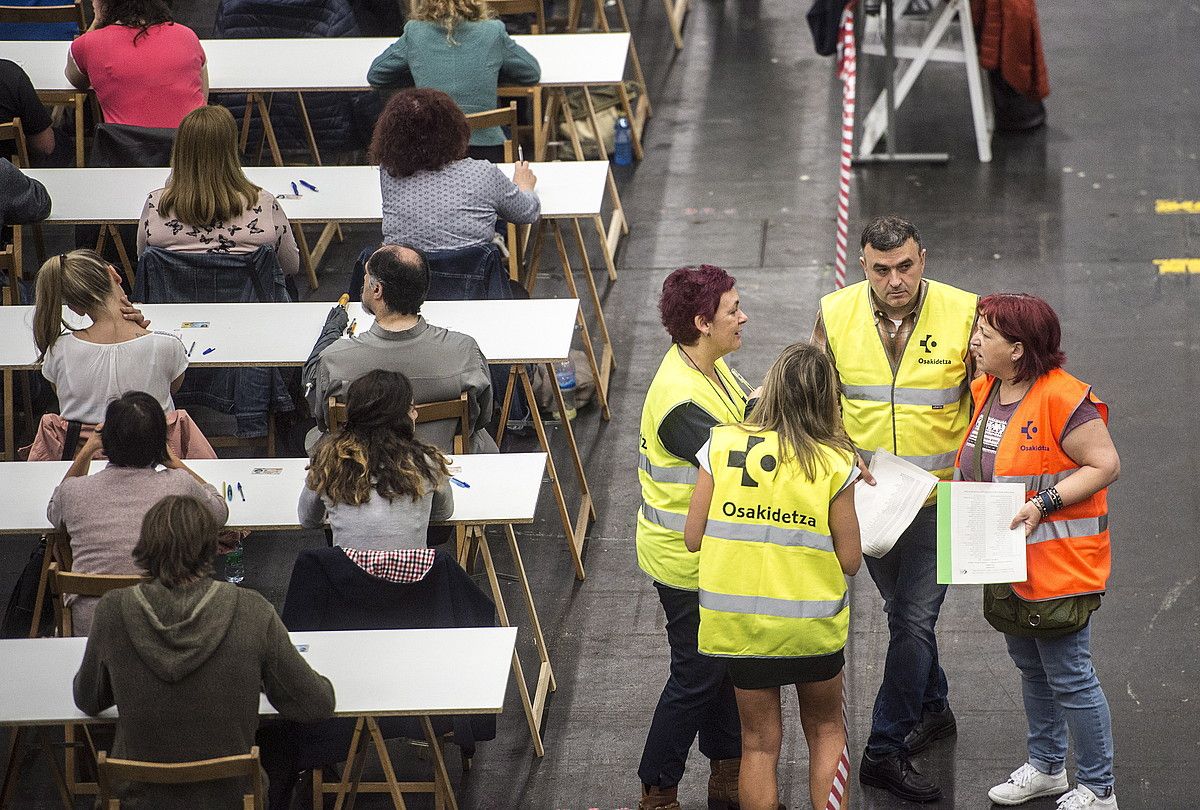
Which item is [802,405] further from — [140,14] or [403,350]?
[140,14]

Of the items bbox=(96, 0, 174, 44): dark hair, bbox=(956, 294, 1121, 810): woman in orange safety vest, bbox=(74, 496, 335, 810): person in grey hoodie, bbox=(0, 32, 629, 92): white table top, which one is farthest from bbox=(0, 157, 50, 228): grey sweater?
bbox=(956, 294, 1121, 810): woman in orange safety vest

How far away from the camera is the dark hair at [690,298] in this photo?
3869mm

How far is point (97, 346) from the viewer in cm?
462

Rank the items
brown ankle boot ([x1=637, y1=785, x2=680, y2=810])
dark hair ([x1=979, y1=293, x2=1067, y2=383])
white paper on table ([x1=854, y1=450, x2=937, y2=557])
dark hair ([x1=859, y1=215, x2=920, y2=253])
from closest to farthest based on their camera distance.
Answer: dark hair ([x1=979, y1=293, x2=1067, y2=383]), white paper on table ([x1=854, y1=450, x2=937, y2=557]), dark hair ([x1=859, y1=215, x2=920, y2=253]), brown ankle boot ([x1=637, y1=785, x2=680, y2=810])

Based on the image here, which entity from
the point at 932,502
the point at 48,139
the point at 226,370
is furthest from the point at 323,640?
the point at 48,139

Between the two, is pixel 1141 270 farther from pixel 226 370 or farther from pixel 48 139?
pixel 48 139

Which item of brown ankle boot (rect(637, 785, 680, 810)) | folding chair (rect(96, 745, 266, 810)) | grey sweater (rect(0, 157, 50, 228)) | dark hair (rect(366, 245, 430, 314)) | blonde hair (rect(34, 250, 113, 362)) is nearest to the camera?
folding chair (rect(96, 745, 266, 810))

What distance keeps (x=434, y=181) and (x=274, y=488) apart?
141 centimetres

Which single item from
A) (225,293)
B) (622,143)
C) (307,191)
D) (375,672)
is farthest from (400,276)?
(622,143)

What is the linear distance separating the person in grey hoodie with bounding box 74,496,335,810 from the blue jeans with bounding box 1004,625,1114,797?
73.6 inches

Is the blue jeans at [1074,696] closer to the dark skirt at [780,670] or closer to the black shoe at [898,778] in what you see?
the black shoe at [898,778]

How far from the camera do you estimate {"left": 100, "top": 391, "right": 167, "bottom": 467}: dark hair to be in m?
3.87

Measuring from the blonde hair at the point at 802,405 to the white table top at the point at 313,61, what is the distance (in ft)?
11.3

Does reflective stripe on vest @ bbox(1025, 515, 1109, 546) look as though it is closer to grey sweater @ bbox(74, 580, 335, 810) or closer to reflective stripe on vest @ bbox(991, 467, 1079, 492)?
reflective stripe on vest @ bbox(991, 467, 1079, 492)
